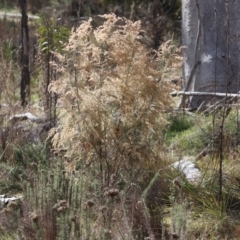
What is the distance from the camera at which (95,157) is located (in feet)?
17.8

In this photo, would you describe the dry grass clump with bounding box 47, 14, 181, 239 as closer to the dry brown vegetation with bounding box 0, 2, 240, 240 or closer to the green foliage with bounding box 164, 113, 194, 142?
the dry brown vegetation with bounding box 0, 2, 240, 240

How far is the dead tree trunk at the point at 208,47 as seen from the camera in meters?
8.98

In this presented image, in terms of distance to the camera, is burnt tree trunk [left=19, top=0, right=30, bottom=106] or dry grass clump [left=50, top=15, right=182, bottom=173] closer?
dry grass clump [left=50, top=15, right=182, bottom=173]

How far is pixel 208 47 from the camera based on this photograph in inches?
359

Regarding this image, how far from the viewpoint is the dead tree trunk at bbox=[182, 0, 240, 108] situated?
29.5 feet

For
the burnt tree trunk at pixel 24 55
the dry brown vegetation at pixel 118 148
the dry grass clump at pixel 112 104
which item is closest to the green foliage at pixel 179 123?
the dry brown vegetation at pixel 118 148

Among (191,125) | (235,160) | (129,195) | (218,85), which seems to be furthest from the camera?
(218,85)

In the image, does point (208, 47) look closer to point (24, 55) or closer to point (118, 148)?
point (24, 55)

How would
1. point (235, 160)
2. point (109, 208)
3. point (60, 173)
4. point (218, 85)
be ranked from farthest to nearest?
point (218, 85) → point (235, 160) → point (60, 173) → point (109, 208)

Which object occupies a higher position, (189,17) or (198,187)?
(189,17)

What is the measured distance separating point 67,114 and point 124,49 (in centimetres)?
66

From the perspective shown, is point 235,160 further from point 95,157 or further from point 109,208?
point 109,208

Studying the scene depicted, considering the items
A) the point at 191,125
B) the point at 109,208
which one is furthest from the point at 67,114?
the point at 191,125

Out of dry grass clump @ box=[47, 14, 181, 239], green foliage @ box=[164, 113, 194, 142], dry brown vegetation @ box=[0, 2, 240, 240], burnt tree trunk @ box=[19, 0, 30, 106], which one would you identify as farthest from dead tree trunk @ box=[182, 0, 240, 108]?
dry grass clump @ box=[47, 14, 181, 239]
